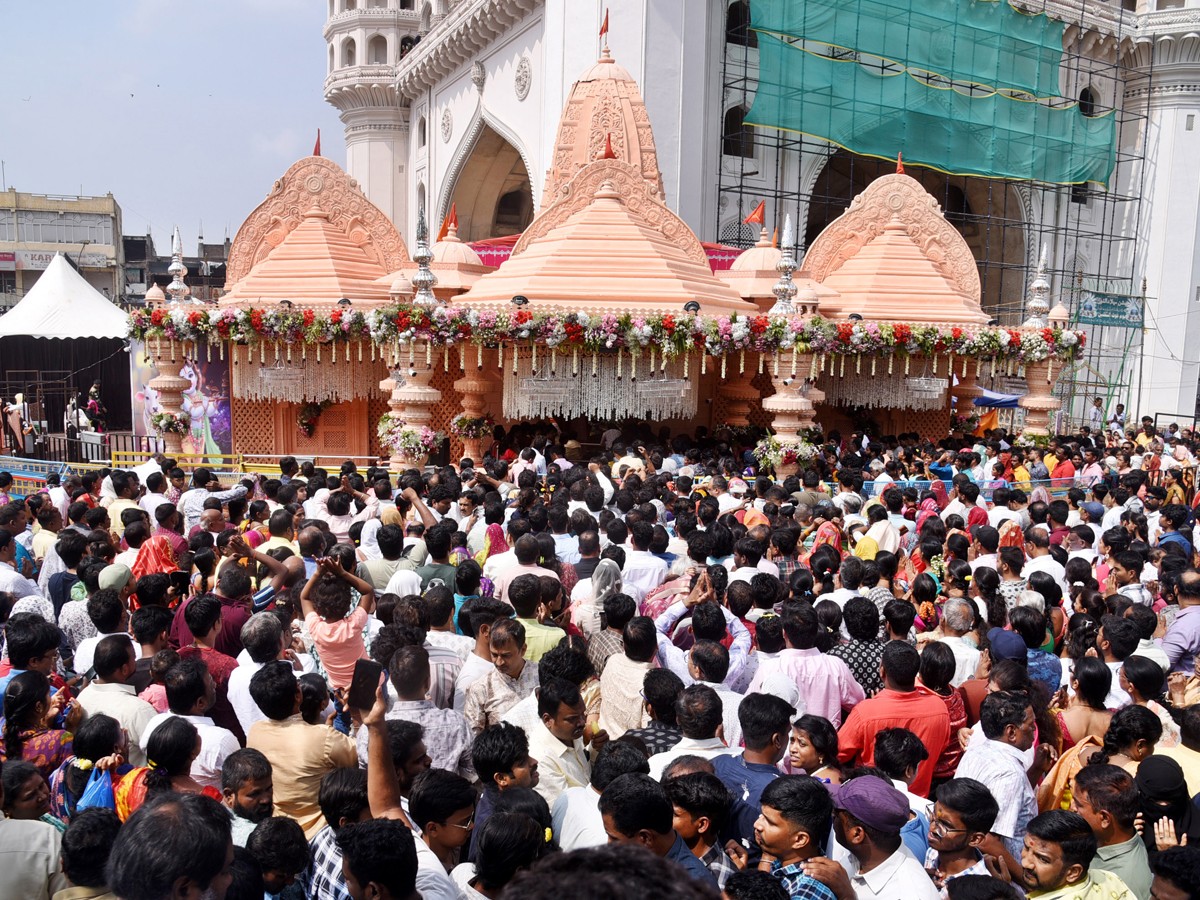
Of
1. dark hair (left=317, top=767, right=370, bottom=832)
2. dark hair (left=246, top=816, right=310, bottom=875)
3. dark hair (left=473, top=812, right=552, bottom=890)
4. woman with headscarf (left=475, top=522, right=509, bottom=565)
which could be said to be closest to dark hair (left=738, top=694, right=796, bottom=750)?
dark hair (left=473, top=812, right=552, bottom=890)

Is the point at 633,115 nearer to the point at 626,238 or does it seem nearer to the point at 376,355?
the point at 626,238

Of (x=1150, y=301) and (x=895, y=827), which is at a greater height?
(x=1150, y=301)

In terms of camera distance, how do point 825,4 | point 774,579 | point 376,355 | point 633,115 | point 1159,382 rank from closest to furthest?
point 774,579 < point 376,355 < point 633,115 < point 825,4 < point 1159,382

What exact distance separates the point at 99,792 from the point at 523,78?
89.8ft

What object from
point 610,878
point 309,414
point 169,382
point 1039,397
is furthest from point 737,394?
point 610,878

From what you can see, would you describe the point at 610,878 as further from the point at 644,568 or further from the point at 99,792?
the point at 644,568

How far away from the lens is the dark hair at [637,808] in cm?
281

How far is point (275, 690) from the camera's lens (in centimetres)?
370

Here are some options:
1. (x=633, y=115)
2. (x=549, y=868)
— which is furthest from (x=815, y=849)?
(x=633, y=115)

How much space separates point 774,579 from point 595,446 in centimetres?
1011

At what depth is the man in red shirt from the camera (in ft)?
13.6

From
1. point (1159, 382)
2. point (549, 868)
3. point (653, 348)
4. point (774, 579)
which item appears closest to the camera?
point (549, 868)

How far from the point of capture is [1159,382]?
32.2 meters

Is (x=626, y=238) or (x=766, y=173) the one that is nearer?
(x=626, y=238)
